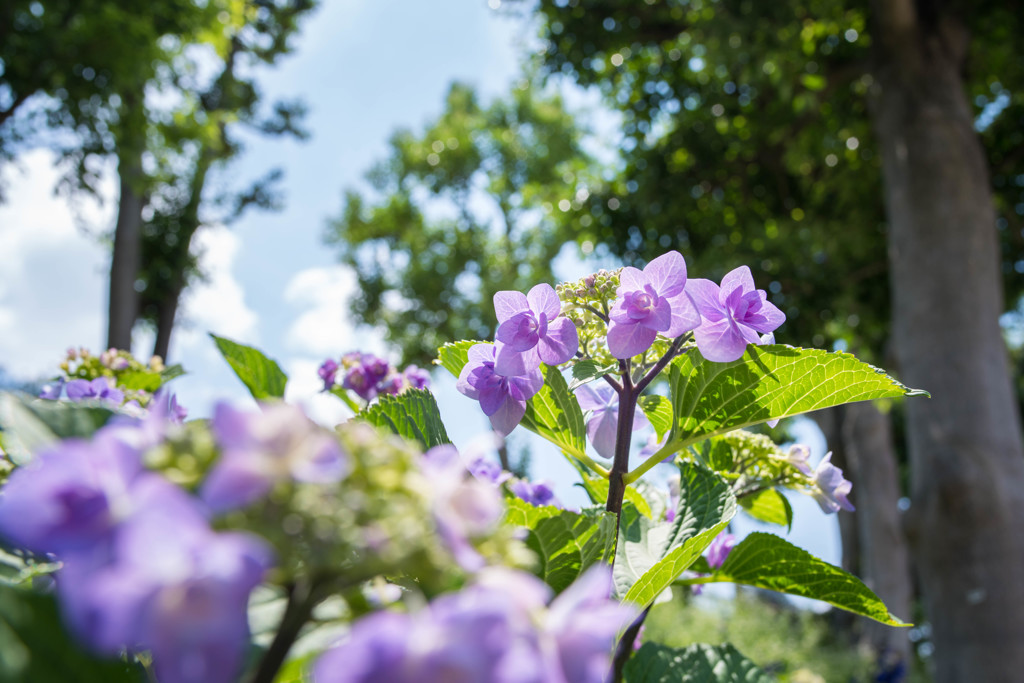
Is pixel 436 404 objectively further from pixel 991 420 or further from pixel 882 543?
pixel 882 543

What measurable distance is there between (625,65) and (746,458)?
8.50 meters

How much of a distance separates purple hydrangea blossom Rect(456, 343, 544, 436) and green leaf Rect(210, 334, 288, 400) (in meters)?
0.34

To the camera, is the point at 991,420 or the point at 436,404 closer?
the point at 436,404

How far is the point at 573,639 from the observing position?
37 cm

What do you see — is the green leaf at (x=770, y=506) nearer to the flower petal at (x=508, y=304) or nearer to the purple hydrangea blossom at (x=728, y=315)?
the purple hydrangea blossom at (x=728, y=315)

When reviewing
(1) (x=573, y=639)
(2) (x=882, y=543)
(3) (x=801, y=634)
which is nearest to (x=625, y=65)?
(2) (x=882, y=543)

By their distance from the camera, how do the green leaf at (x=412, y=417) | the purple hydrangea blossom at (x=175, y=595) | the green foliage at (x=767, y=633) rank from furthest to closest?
1. the green foliage at (x=767, y=633)
2. the green leaf at (x=412, y=417)
3. the purple hydrangea blossom at (x=175, y=595)

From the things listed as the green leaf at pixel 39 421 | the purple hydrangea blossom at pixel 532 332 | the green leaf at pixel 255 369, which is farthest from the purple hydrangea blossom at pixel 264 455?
the green leaf at pixel 255 369

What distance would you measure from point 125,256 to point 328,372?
474 inches

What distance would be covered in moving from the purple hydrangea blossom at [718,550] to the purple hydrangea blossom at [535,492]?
26 centimetres

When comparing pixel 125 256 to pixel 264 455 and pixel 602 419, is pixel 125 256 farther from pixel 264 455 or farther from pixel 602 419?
pixel 264 455

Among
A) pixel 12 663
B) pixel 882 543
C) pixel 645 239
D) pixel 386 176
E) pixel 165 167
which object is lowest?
pixel 12 663

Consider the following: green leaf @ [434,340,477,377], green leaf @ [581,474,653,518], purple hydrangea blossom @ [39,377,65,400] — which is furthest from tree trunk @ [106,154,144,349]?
green leaf @ [581,474,653,518]

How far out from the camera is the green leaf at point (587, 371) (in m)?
0.85
